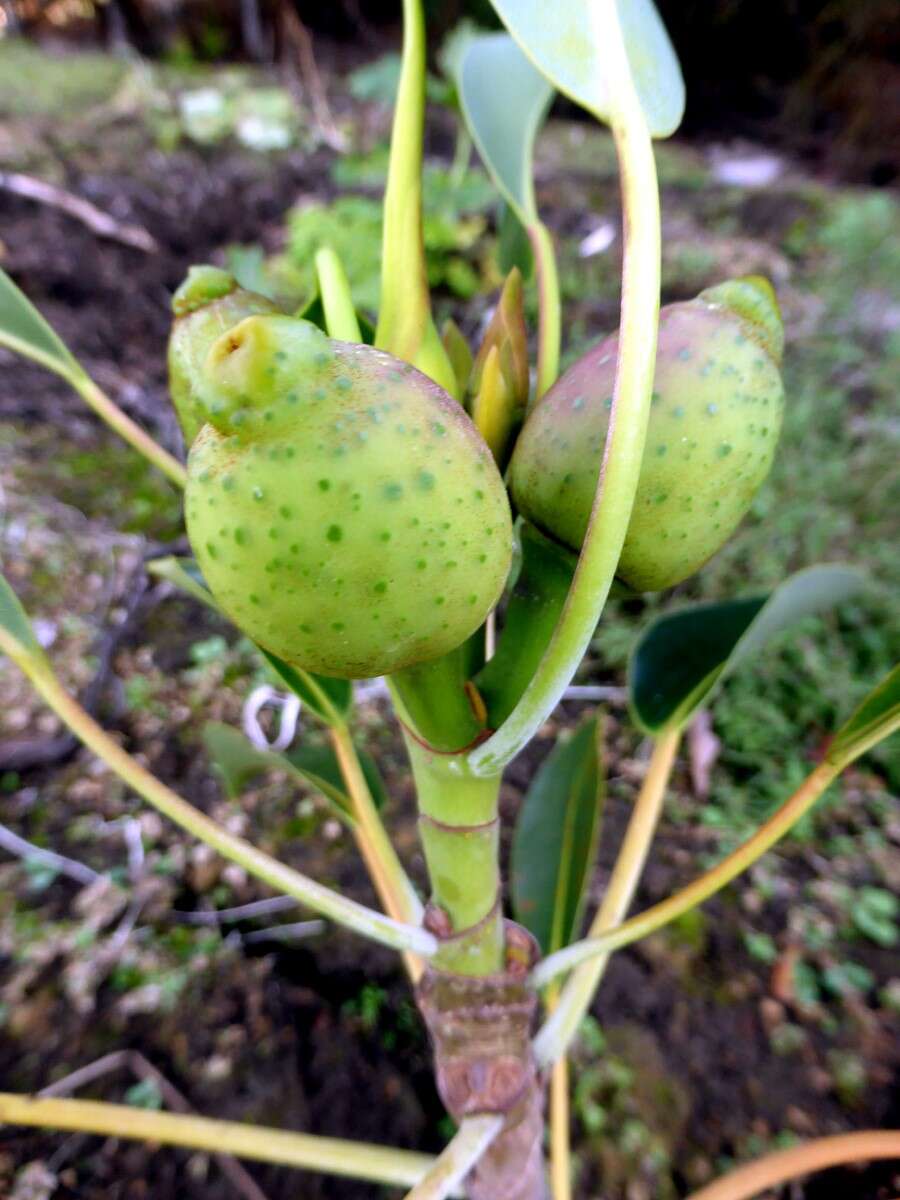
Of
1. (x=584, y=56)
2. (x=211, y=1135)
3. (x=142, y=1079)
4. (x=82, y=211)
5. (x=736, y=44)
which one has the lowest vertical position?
(x=142, y=1079)

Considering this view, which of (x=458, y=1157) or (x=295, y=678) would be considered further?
(x=295, y=678)

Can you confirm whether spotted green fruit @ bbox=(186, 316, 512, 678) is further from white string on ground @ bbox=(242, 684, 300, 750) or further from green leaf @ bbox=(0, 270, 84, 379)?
white string on ground @ bbox=(242, 684, 300, 750)

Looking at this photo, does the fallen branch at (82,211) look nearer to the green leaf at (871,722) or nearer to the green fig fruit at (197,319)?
the green fig fruit at (197,319)

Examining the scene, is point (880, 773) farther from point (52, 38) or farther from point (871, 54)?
point (52, 38)

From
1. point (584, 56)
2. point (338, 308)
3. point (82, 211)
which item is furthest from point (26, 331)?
point (82, 211)

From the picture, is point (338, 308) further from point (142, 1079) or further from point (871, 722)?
point (142, 1079)

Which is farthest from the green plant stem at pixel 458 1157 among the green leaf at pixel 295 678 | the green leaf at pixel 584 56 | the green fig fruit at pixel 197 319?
the green leaf at pixel 584 56

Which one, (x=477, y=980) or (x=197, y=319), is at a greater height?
(x=197, y=319)
